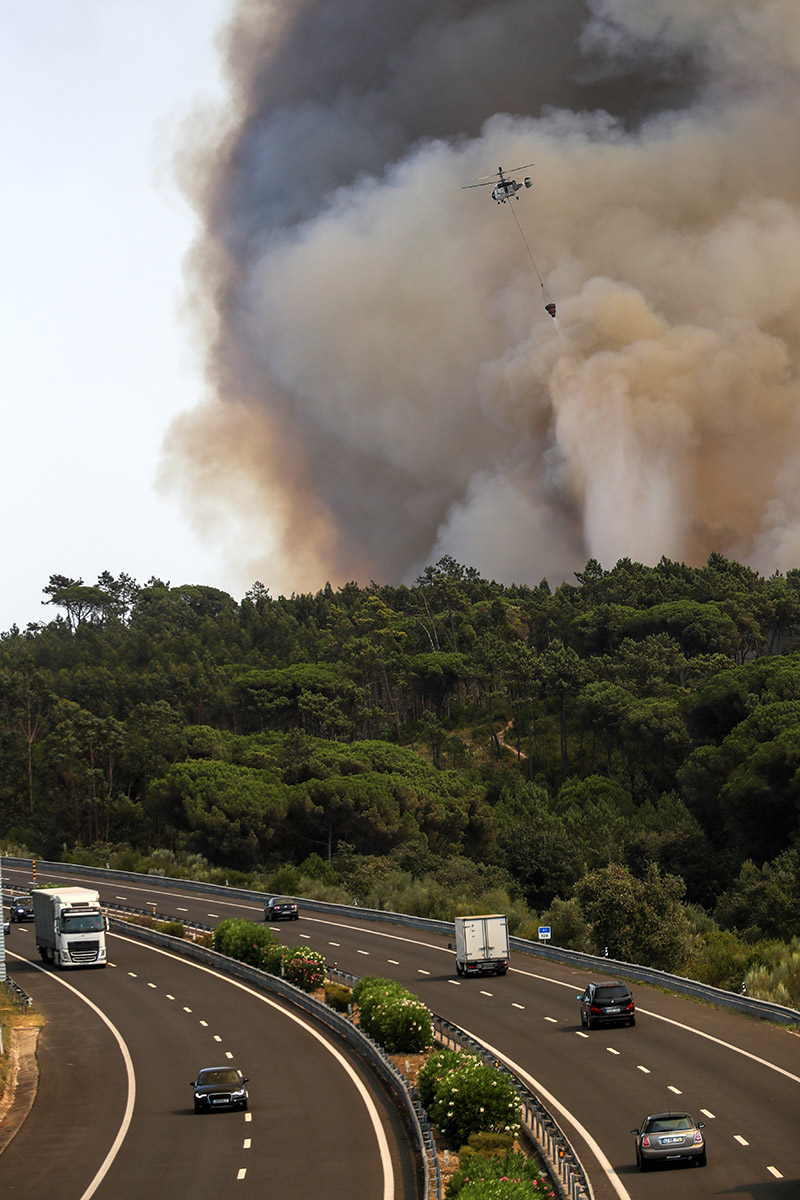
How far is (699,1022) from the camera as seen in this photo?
46.3m

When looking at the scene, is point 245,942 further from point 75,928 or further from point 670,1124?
point 670,1124

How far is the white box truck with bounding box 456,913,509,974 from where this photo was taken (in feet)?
196

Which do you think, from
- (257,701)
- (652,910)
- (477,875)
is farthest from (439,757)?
(652,910)

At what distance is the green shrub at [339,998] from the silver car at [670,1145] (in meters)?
24.4

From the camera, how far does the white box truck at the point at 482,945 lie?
196ft

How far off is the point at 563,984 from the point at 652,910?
904 centimetres

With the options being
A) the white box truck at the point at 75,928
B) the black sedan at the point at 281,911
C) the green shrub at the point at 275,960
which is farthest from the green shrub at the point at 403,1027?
the black sedan at the point at 281,911

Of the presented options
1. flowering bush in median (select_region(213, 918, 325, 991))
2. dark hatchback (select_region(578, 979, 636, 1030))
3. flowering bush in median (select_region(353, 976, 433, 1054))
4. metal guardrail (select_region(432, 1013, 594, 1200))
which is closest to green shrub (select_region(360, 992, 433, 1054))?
flowering bush in median (select_region(353, 976, 433, 1054))

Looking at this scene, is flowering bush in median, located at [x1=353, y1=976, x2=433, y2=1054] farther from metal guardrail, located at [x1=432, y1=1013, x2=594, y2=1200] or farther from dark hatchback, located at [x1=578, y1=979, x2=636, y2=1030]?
dark hatchback, located at [x1=578, y1=979, x2=636, y2=1030]

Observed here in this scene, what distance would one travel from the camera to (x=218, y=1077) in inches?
1464

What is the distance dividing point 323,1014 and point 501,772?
97532 millimetres

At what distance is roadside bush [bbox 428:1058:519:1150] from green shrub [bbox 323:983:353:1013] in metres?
20.1

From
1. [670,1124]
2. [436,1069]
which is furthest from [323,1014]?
[670,1124]

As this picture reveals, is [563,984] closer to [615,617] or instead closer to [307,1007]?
[307,1007]
